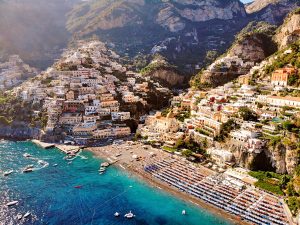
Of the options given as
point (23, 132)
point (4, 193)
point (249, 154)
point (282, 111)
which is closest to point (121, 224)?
point (4, 193)

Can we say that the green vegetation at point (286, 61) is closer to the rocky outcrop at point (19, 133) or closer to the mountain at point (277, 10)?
the rocky outcrop at point (19, 133)

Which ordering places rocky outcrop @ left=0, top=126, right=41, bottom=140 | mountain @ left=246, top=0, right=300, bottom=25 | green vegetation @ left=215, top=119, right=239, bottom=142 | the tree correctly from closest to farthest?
green vegetation @ left=215, top=119, right=239, bottom=142 < the tree < rocky outcrop @ left=0, top=126, right=41, bottom=140 < mountain @ left=246, top=0, right=300, bottom=25

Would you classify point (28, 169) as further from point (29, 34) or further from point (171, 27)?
point (171, 27)

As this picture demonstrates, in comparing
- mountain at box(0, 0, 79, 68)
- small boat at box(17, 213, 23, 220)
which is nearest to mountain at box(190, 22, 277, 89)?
small boat at box(17, 213, 23, 220)

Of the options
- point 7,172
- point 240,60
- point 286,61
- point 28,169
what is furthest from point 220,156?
point 240,60

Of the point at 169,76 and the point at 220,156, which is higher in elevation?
the point at 169,76

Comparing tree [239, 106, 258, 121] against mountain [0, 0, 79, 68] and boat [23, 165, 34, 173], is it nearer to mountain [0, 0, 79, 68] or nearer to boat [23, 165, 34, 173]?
boat [23, 165, 34, 173]
